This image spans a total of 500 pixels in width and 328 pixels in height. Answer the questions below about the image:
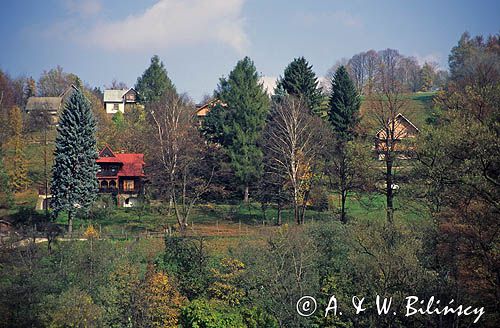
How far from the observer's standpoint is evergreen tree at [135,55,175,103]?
5447 cm

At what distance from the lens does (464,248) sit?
17031 millimetres

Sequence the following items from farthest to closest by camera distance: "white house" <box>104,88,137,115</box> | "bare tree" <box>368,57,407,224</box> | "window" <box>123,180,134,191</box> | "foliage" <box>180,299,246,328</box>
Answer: "white house" <box>104,88,137,115</box>, "window" <box>123,180,134,191</box>, "bare tree" <box>368,57,407,224</box>, "foliage" <box>180,299,246,328</box>

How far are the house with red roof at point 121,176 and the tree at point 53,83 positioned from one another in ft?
118

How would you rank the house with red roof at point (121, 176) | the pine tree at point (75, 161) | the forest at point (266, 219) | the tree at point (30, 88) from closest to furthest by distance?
the forest at point (266, 219), the pine tree at point (75, 161), the house with red roof at point (121, 176), the tree at point (30, 88)

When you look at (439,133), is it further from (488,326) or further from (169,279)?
(169,279)

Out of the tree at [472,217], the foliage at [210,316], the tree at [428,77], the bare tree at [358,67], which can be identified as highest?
the bare tree at [358,67]

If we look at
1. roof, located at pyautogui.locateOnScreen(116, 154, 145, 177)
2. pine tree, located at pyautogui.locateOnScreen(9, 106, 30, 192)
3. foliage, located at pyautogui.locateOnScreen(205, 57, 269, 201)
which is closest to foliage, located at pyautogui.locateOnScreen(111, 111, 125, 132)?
roof, located at pyautogui.locateOnScreen(116, 154, 145, 177)

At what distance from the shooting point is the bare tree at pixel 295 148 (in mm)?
31219

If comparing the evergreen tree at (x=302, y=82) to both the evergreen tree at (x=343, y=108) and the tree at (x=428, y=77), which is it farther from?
the tree at (x=428, y=77)

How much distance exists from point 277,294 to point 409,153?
31.5ft

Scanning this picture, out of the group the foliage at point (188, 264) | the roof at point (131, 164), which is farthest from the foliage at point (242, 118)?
the foliage at point (188, 264)

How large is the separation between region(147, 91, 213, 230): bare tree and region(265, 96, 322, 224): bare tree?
4371 mm

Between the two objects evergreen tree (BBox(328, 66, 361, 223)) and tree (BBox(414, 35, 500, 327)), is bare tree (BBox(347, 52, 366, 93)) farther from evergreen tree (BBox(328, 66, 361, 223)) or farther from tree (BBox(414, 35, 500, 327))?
tree (BBox(414, 35, 500, 327))

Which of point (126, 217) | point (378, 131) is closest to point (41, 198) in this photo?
point (126, 217)
